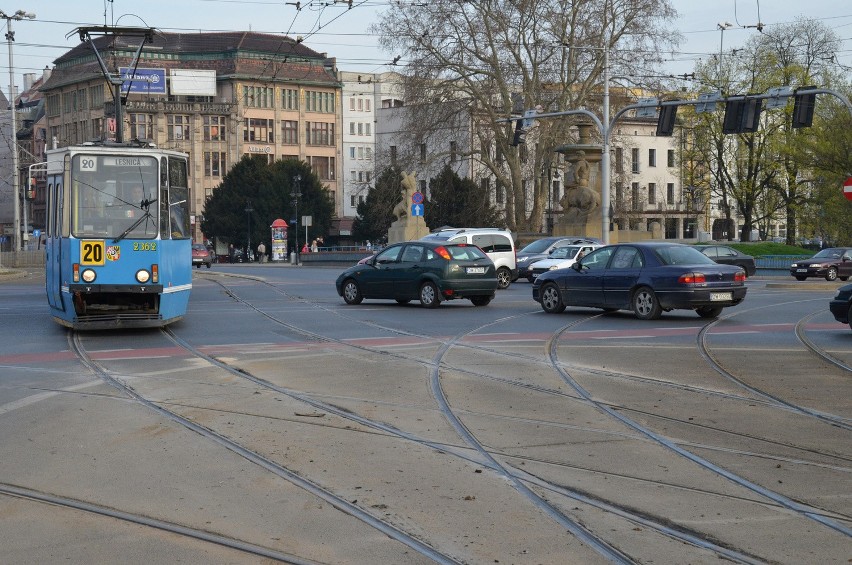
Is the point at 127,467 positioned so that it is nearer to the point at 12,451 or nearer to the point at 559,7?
the point at 12,451

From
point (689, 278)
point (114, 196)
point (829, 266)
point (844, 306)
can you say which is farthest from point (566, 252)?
point (114, 196)

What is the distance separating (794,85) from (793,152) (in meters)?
9.30

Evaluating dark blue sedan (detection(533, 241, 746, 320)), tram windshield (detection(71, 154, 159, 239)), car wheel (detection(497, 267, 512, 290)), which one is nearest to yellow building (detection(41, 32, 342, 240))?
car wheel (detection(497, 267, 512, 290))

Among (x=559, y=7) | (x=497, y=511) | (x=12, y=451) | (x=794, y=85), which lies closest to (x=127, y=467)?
(x=12, y=451)

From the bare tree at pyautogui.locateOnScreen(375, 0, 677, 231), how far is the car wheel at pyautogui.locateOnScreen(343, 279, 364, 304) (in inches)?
1265

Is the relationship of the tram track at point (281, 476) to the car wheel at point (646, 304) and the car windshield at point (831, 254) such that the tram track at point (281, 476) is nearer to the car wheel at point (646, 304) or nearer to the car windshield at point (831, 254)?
the car wheel at point (646, 304)

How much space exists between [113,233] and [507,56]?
44.9 m

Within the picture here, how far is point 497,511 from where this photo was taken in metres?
7.46

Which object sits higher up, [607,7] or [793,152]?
[607,7]

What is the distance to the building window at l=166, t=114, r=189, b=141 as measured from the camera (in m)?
116

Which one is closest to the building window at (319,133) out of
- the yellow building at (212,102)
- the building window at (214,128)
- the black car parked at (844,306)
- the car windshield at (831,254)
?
the yellow building at (212,102)

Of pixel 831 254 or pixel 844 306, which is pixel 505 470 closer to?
pixel 844 306

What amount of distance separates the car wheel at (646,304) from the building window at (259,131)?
100163 millimetres

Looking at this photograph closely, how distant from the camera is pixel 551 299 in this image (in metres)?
25.6
